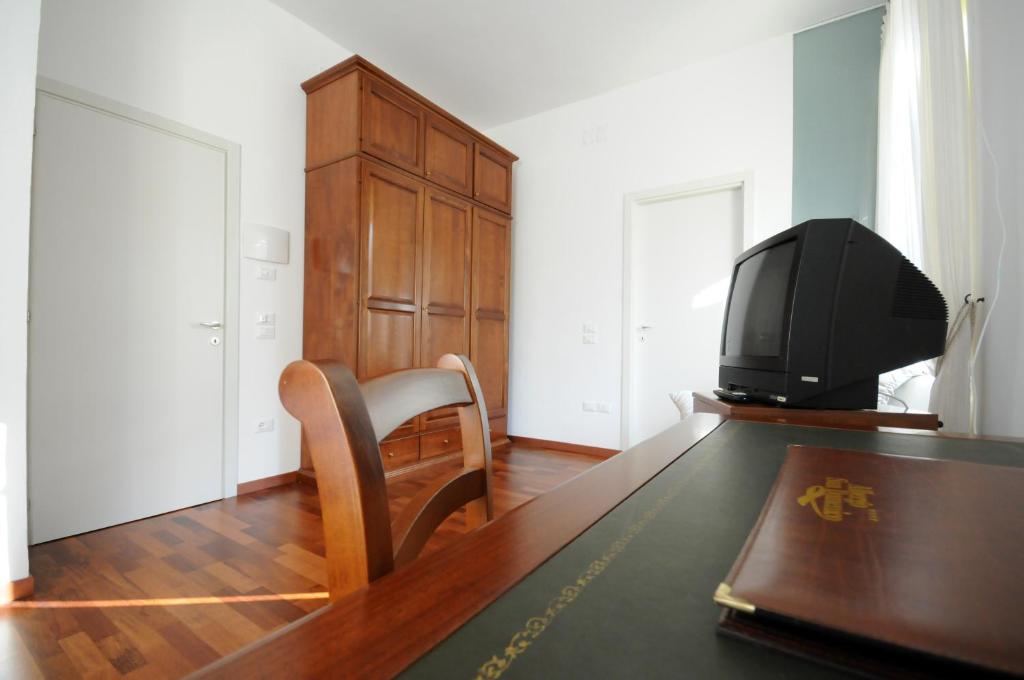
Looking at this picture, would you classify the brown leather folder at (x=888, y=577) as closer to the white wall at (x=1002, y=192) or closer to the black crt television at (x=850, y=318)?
the black crt television at (x=850, y=318)

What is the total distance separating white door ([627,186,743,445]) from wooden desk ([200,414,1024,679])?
10.4ft

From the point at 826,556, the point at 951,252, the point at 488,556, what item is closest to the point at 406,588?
the point at 488,556

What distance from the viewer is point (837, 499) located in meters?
0.41

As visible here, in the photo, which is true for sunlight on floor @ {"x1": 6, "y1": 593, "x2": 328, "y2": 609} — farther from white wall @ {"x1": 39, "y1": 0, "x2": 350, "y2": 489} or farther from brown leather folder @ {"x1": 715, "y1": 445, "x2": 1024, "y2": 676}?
brown leather folder @ {"x1": 715, "y1": 445, "x2": 1024, "y2": 676}

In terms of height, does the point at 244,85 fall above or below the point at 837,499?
above

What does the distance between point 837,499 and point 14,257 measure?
2.44 metres

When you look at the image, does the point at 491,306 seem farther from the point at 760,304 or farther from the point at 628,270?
the point at 760,304

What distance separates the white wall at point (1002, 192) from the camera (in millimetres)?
1124

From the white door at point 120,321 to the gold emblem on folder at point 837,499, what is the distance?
2922mm

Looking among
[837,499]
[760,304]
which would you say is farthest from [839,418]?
[837,499]

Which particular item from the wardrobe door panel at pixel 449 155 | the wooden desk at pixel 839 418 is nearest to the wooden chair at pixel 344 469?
the wooden desk at pixel 839 418

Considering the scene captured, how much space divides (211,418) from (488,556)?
2831 mm

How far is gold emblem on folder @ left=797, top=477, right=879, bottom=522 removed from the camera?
38 centimetres

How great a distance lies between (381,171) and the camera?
294cm
